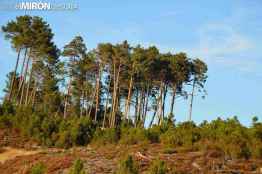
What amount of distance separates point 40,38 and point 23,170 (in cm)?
2411

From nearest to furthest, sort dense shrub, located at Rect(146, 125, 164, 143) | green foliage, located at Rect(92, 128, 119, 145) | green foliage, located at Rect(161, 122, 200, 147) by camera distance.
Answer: green foliage, located at Rect(161, 122, 200, 147) → dense shrub, located at Rect(146, 125, 164, 143) → green foliage, located at Rect(92, 128, 119, 145)

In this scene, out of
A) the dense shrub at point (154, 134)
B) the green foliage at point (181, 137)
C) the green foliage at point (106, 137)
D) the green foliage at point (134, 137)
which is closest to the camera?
the green foliage at point (181, 137)

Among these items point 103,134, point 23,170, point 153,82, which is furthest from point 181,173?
point 153,82

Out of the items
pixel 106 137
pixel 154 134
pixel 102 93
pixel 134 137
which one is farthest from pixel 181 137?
pixel 102 93

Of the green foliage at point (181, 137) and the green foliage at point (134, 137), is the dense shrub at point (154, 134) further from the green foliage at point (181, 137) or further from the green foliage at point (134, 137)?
the green foliage at point (181, 137)

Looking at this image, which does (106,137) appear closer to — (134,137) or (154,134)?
(134,137)

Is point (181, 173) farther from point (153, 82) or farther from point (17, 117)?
point (153, 82)

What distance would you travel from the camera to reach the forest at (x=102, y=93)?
91.0 feet

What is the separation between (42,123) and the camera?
104 ft

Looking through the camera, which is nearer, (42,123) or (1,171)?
(1,171)

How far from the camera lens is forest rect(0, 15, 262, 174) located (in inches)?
1092

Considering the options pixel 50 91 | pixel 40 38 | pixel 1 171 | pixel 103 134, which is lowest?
pixel 1 171

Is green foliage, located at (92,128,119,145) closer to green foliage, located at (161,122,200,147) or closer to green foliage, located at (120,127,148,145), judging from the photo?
green foliage, located at (120,127,148,145)

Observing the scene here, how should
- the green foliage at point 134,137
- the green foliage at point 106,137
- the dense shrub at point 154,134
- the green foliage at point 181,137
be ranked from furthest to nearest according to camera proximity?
the green foliage at point 106,137 < the dense shrub at point 154,134 < the green foliage at point 134,137 < the green foliage at point 181,137
